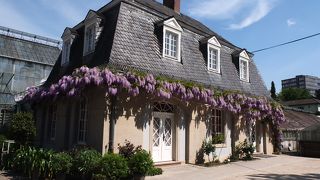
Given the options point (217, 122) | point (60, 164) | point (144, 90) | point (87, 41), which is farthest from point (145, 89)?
point (217, 122)

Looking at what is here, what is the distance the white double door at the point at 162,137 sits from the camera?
515 inches

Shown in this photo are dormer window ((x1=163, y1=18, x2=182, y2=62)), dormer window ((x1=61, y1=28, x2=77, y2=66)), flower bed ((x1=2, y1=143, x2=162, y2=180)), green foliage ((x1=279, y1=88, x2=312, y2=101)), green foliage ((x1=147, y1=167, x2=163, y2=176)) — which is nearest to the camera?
flower bed ((x1=2, y1=143, x2=162, y2=180))

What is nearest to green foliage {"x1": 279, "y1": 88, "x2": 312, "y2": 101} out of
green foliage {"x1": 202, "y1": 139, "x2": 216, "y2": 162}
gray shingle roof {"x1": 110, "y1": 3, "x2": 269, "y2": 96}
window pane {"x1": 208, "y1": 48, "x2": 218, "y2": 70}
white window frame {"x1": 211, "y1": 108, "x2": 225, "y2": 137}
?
gray shingle roof {"x1": 110, "y1": 3, "x2": 269, "y2": 96}

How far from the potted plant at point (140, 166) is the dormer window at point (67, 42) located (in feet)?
24.3

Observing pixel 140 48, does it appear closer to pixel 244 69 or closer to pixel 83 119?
pixel 83 119

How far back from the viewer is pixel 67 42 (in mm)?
15633

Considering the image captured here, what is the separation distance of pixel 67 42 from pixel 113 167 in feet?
27.3

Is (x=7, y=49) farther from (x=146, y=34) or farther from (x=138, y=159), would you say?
(x=138, y=159)

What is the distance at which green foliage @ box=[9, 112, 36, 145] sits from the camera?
1556 centimetres

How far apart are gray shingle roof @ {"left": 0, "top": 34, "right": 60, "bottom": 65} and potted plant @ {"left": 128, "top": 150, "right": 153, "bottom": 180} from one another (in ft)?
70.2

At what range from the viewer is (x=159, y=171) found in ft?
35.7

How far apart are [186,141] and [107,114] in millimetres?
4339

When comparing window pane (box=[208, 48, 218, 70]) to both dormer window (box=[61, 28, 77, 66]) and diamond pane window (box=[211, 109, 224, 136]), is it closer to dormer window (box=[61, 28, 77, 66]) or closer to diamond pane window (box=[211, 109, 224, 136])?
diamond pane window (box=[211, 109, 224, 136])

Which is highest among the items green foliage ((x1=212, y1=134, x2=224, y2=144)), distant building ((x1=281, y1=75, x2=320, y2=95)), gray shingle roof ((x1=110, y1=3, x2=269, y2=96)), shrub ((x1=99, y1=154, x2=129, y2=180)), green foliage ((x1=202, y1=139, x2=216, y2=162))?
distant building ((x1=281, y1=75, x2=320, y2=95))
